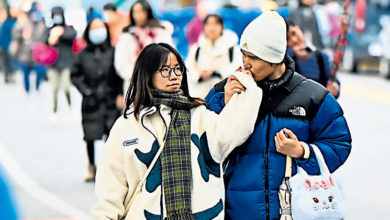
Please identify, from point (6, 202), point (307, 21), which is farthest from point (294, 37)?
point (6, 202)

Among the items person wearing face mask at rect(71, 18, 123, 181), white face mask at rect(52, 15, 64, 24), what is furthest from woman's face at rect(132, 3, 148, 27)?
white face mask at rect(52, 15, 64, 24)

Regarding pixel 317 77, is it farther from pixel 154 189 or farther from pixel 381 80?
pixel 381 80

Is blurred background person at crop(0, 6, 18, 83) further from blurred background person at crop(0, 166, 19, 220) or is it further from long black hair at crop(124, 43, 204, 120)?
blurred background person at crop(0, 166, 19, 220)

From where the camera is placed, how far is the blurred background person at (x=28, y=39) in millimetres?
20469

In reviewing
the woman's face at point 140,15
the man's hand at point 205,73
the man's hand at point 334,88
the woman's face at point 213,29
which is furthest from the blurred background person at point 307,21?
the man's hand at point 334,88

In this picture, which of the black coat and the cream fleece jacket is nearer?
the cream fleece jacket

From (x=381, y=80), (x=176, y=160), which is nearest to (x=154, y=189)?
(x=176, y=160)

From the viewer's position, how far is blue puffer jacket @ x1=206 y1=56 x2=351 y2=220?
14.0 ft

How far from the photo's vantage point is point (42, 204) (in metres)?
9.46

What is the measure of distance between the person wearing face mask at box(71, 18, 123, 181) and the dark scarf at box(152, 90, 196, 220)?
20.3 feet

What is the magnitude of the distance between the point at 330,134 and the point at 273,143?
295mm

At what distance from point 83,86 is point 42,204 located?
4.81ft

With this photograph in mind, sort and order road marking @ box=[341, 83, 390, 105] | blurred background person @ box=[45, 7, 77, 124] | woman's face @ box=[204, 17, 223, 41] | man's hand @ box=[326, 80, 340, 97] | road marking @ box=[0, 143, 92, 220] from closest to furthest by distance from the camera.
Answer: man's hand @ box=[326, 80, 340, 97]
road marking @ box=[0, 143, 92, 220]
woman's face @ box=[204, 17, 223, 41]
blurred background person @ box=[45, 7, 77, 124]
road marking @ box=[341, 83, 390, 105]

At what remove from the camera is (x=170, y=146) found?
4.10 metres
